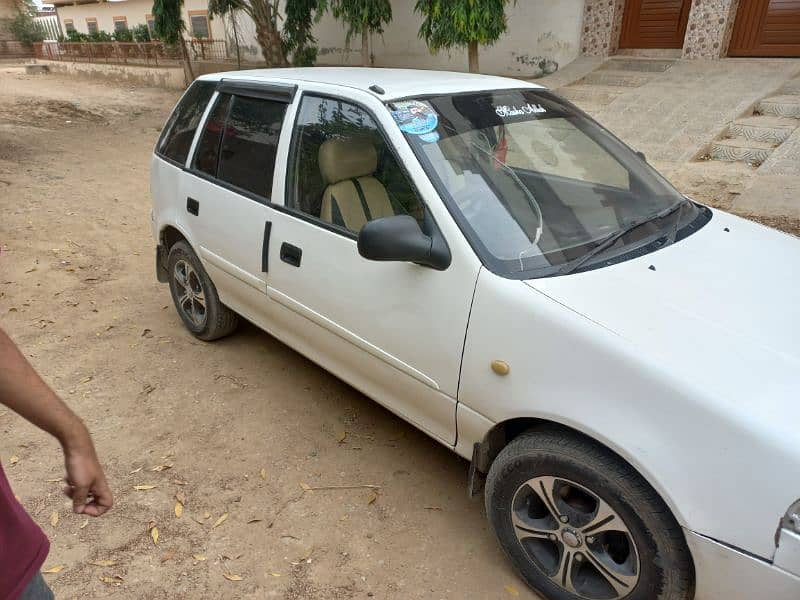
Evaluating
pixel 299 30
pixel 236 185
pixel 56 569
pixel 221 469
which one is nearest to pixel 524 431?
pixel 221 469

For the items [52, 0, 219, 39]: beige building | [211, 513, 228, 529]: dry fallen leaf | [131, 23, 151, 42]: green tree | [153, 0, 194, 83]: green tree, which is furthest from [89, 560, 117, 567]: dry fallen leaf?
[131, 23, 151, 42]: green tree

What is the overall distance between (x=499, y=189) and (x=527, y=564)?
4.89 feet

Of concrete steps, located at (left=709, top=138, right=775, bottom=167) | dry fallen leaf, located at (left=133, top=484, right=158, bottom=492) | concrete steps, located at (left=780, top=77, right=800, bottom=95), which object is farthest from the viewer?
concrete steps, located at (left=780, top=77, right=800, bottom=95)

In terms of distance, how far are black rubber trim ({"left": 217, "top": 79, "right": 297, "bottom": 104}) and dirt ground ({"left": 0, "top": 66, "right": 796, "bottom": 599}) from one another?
168cm

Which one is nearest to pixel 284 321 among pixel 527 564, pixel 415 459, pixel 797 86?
pixel 415 459

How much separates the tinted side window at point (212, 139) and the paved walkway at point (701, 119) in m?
4.97

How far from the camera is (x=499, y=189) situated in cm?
243

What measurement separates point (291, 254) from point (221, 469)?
45.4 inches

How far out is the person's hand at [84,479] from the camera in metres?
1.30

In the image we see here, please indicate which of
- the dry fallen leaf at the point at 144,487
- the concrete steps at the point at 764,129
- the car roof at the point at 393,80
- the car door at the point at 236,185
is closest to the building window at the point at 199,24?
the concrete steps at the point at 764,129

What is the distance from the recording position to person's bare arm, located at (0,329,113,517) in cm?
119

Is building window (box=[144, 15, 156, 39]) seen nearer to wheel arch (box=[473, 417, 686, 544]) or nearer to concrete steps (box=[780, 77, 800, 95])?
concrete steps (box=[780, 77, 800, 95])

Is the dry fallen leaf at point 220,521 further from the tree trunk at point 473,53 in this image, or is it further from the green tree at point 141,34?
the green tree at point 141,34

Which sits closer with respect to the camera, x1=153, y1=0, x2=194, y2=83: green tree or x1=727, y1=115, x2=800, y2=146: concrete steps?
x1=727, y1=115, x2=800, y2=146: concrete steps
